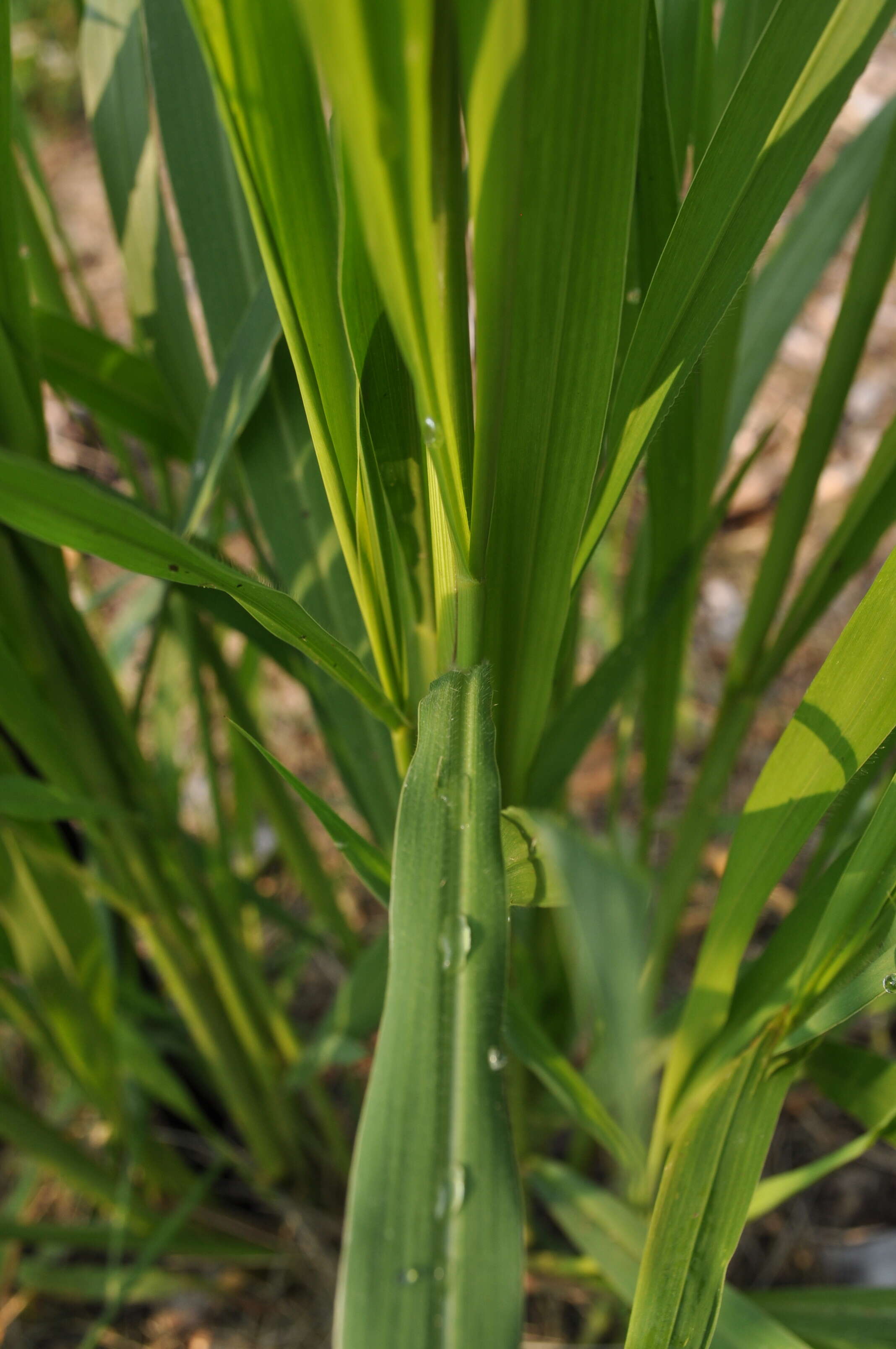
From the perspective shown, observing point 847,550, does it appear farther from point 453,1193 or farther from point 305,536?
point 453,1193

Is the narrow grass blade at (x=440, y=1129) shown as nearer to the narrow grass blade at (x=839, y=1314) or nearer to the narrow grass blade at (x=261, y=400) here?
the narrow grass blade at (x=261, y=400)

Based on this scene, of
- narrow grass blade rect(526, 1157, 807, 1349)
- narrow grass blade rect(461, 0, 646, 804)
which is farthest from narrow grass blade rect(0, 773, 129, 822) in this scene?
narrow grass blade rect(526, 1157, 807, 1349)

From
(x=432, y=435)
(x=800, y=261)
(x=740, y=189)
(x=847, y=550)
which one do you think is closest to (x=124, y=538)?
(x=432, y=435)

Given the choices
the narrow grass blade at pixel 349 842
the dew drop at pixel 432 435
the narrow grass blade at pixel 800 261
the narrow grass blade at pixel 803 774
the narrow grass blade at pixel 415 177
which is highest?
the narrow grass blade at pixel 800 261

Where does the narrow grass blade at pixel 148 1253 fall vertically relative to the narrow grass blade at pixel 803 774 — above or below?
below

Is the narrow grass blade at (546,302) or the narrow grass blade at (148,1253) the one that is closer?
the narrow grass blade at (546,302)

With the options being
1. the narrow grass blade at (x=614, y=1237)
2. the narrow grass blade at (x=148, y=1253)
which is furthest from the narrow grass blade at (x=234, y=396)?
the narrow grass blade at (x=148, y=1253)

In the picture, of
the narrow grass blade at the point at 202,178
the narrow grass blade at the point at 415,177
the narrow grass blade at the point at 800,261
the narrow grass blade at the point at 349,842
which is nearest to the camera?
the narrow grass blade at the point at 415,177
